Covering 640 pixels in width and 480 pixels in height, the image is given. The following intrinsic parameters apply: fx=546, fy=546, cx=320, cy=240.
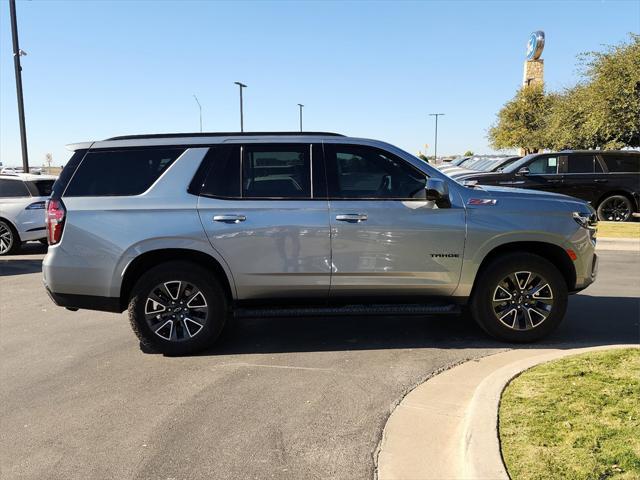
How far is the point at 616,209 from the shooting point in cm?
1448

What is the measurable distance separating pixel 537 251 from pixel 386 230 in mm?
1560

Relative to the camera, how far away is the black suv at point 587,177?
14062mm

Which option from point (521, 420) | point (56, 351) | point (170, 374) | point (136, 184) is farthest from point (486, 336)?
point (56, 351)

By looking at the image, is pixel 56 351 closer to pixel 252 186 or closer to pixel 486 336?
pixel 252 186

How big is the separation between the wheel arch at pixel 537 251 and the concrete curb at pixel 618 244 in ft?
23.2

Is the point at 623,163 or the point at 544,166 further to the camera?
the point at 544,166

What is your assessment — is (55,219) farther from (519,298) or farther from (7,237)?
(7,237)

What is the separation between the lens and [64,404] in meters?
4.15

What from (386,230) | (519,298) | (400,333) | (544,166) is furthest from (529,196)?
(544,166)

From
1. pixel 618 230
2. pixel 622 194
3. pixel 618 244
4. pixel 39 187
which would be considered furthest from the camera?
pixel 622 194

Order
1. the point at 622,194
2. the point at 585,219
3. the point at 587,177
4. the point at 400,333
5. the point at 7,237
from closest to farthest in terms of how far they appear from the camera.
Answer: the point at 585,219 < the point at 400,333 < the point at 7,237 < the point at 587,177 < the point at 622,194

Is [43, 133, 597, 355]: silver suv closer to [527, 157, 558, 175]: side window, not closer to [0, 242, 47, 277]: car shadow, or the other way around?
[0, 242, 47, 277]: car shadow

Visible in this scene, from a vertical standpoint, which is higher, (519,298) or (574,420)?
(519,298)

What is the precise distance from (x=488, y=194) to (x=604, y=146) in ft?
61.2
